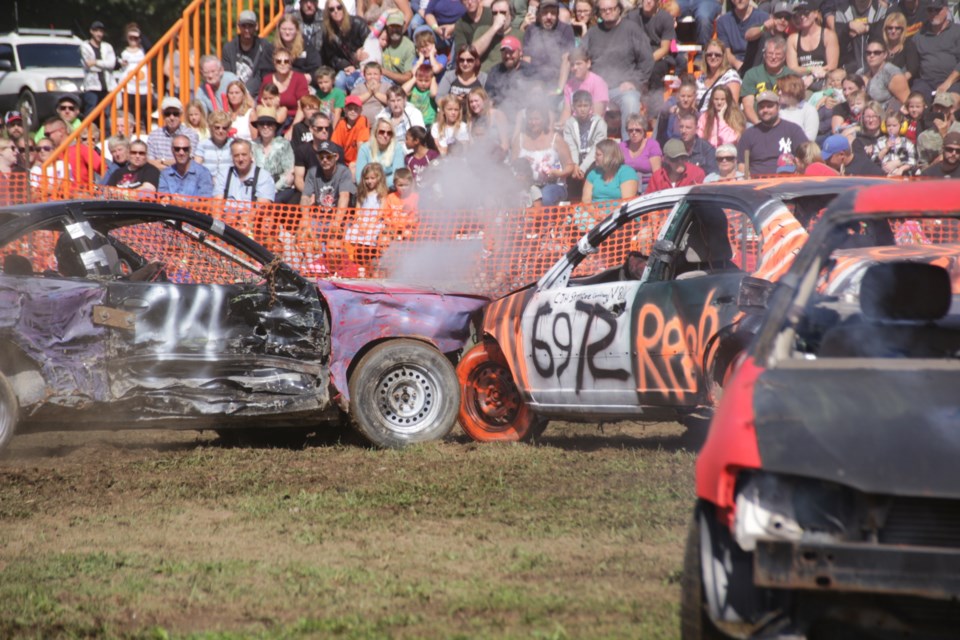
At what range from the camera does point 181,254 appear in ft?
32.1

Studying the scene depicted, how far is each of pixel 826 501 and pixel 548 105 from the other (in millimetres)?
11248

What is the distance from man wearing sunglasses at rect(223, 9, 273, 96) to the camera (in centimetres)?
1703

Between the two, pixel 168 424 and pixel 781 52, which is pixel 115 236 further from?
pixel 781 52

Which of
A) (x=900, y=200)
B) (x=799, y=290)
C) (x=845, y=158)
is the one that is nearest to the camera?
(x=799, y=290)

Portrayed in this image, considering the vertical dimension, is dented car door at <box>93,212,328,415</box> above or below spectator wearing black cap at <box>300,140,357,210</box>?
below

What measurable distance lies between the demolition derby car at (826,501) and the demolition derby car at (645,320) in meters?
3.15

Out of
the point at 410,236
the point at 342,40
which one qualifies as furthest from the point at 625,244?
the point at 342,40

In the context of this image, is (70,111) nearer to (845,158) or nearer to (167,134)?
(167,134)

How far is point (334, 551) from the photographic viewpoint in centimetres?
593

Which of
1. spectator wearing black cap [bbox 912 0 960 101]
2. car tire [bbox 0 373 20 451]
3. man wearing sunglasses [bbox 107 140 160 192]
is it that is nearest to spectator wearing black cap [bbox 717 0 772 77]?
spectator wearing black cap [bbox 912 0 960 101]

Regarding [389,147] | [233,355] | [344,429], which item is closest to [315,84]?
[389,147]

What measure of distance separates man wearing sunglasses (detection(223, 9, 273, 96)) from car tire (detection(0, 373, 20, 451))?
372 inches

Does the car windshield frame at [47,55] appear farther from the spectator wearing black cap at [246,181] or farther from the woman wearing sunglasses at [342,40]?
the spectator wearing black cap at [246,181]

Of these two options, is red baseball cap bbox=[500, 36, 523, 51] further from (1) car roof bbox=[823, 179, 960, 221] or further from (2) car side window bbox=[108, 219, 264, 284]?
(1) car roof bbox=[823, 179, 960, 221]
